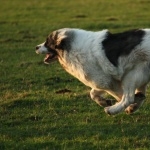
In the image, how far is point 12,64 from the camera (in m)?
16.4

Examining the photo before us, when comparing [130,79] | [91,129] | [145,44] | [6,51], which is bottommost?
[6,51]

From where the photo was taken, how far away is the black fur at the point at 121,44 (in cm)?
927

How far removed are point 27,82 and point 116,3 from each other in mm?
22437

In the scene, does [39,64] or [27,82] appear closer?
[27,82]

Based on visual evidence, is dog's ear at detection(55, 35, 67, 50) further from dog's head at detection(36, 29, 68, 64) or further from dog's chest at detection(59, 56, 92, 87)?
dog's chest at detection(59, 56, 92, 87)

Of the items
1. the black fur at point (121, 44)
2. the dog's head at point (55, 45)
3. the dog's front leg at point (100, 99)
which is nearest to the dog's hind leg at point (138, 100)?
the dog's front leg at point (100, 99)

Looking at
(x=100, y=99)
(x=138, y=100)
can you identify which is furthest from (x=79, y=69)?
(x=138, y=100)

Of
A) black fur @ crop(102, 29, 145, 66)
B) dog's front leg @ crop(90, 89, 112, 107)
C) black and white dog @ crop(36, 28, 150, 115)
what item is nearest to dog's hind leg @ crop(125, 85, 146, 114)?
black and white dog @ crop(36, 28, 150, 115)

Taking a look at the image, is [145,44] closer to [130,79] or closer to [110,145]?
[130,79]

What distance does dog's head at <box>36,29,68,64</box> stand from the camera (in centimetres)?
988

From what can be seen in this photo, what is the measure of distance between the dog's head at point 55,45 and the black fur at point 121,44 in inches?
31.2

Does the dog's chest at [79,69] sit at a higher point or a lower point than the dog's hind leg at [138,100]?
higher

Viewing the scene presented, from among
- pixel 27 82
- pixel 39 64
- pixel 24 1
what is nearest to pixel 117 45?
pixel 27 82

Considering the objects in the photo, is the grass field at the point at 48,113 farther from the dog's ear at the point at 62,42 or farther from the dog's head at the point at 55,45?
the dog's ear at the point at 62,42
